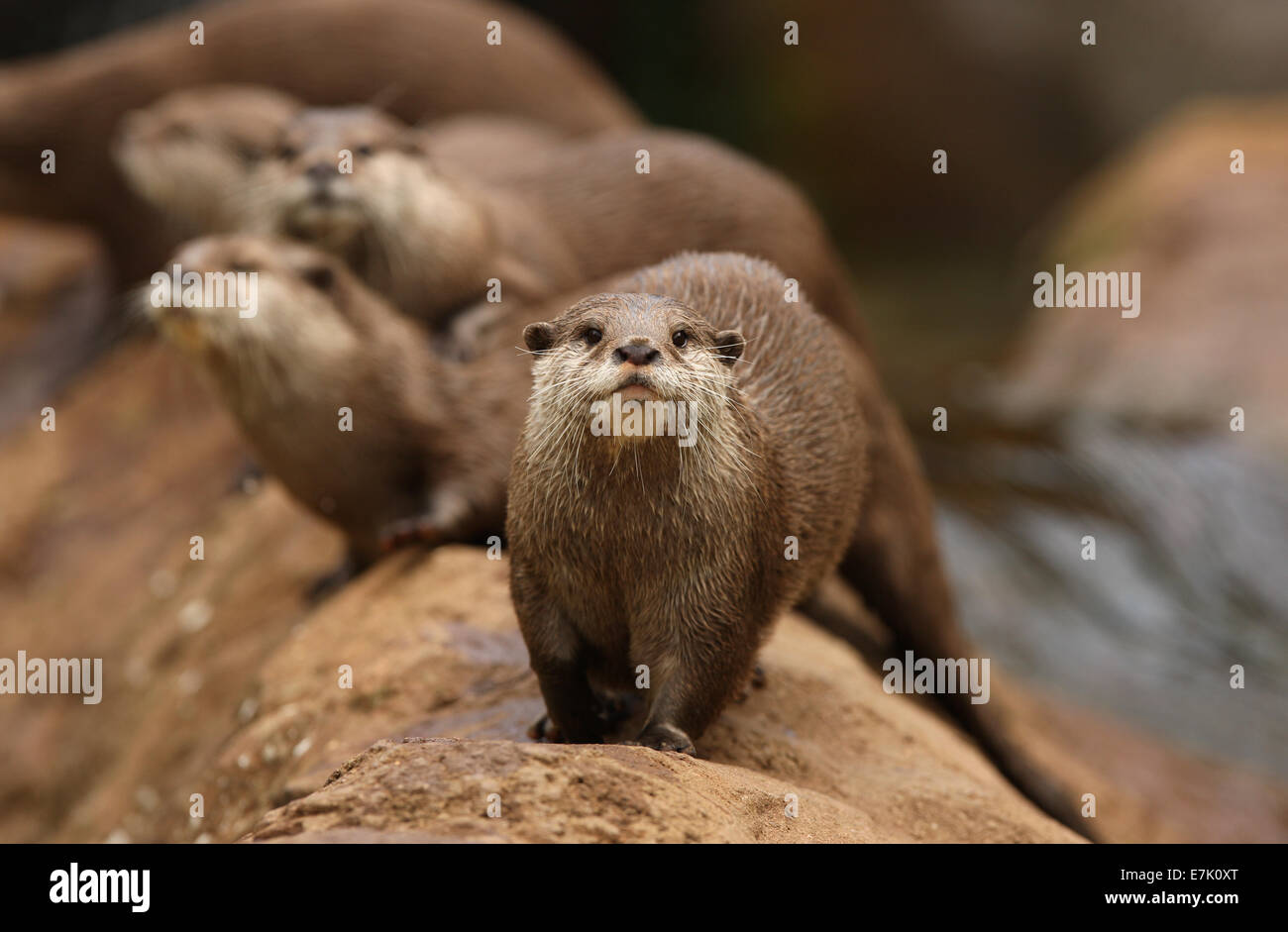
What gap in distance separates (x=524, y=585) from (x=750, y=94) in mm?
9417

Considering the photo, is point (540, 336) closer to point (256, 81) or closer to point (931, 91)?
point (256, 81)

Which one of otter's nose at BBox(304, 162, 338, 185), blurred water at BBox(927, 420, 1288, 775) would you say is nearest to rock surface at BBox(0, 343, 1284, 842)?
blurred water at BBox(927, 420, 1288, 775)

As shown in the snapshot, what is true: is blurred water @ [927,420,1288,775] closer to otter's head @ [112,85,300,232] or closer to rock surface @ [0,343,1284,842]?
rock surface @ [0,343,1284,842]

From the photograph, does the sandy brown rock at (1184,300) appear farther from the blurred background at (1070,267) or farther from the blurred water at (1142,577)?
the blurred water at (1142,577)

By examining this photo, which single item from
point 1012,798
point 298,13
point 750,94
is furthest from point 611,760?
point 750,94

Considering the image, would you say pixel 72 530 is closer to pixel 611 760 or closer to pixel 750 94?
pixel 611 760

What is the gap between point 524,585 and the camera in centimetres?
239

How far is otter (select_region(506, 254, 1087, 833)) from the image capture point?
2.21 m

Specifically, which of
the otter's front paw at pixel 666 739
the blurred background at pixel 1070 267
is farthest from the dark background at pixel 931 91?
the otter's front paw at pixel 666 739

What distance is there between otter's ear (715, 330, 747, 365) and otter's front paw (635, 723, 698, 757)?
0.58m

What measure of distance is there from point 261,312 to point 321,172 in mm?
625

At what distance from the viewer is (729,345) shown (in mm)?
2334
